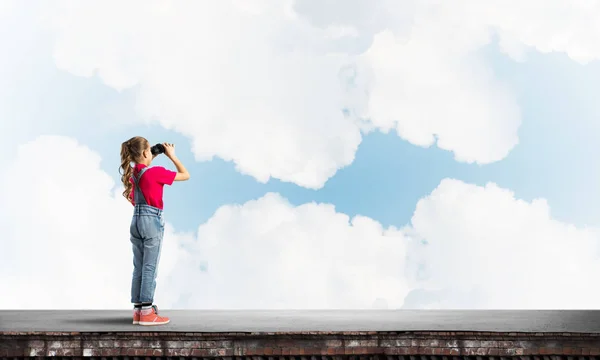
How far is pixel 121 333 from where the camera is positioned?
735 centimetres

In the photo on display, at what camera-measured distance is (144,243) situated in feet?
30.5

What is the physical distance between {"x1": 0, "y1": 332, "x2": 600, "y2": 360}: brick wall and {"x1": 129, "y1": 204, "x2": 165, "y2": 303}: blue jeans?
6.27ft

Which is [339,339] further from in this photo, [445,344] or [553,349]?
[553,349]

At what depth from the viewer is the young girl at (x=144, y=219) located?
30.4 feet

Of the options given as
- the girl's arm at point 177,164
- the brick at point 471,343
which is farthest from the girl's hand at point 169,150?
the brick at point 471,343

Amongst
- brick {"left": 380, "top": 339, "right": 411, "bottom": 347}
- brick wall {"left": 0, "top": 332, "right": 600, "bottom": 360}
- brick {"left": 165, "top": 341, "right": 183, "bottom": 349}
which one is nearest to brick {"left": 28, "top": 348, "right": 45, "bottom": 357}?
brick wall {"left": 0, "top": 332, "right": 600, "bottom": 360}

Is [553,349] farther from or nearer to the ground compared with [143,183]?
nearer to the ground

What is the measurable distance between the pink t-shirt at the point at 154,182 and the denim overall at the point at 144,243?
0.05 metres

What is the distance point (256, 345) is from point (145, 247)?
8.23 feet

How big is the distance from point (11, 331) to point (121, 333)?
3.77 ft

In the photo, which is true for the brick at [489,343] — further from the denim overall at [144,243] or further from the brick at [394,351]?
the denim overall at [144,243]

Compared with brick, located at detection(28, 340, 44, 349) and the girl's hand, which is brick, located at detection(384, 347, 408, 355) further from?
the girl's hand

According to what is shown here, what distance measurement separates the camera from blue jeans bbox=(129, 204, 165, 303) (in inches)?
365

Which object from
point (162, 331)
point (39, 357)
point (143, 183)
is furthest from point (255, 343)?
point (143, 183)
